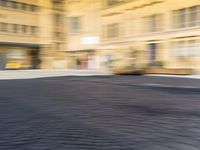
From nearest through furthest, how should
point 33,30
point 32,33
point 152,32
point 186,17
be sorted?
point 186,17 → point 152,32 → point 32,33 → point 33,30

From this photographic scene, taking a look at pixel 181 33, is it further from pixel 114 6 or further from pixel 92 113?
pixel 92 113

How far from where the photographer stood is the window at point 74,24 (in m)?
39.8

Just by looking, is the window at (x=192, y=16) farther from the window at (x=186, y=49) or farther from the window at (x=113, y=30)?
the window at (x=113, y=30)

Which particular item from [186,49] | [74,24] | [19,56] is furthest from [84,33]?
[186,49]

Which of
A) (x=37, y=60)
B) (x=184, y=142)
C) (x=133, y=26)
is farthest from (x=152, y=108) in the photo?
(x=37, y=60)

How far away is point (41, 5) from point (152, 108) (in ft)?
123

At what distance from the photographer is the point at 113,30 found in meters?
35.1

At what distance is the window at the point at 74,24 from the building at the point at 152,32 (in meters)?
4.81

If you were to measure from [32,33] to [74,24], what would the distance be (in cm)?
640

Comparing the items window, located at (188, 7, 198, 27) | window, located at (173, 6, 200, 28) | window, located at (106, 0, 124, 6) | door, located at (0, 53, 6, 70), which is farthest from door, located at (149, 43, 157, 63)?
door, located at (0, 53, 6, 70)

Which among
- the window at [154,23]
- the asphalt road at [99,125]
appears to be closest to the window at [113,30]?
the window at [154,23]

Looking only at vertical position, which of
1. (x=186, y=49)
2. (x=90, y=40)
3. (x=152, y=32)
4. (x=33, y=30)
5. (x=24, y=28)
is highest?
(x=24, y=28)

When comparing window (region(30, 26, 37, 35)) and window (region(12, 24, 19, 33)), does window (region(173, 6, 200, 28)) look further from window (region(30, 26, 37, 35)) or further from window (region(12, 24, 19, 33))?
window (region(12, 24, 19, 33))

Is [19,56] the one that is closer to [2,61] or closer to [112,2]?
[2,61]
